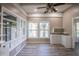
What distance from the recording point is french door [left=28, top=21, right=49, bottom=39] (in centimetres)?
871

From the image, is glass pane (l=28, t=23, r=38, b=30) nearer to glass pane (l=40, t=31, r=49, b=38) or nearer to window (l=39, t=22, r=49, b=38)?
window (l=39, t=22, r=49, b=38)

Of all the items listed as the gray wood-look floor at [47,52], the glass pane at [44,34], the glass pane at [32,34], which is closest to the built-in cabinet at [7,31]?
the gray wood-look floor at [47,52]

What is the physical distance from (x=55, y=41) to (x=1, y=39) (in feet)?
→ 18.3

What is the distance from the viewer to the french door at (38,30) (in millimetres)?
8711

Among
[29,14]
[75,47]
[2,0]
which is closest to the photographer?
[2,0]

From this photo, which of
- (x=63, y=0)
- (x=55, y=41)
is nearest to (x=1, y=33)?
(x=63, y=0)

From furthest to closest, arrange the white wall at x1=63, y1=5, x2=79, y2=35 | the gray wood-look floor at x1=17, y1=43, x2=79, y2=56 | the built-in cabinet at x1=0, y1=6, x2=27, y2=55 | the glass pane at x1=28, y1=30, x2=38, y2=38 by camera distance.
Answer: the glass pane at x1=28, y1=30, x2=38, y2=38, the white wall at x1=63, y1=5, x2=79, y2=35, the gray wood-look floor at x1=17, y1=43, x2=79, y2=56, the built-in cabinet at x1=0, y1=6, x2=27, y2=55

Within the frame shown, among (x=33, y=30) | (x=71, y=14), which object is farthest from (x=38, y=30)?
(x=71, y=14)

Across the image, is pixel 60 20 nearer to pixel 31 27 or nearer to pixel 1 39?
pixel 31 27

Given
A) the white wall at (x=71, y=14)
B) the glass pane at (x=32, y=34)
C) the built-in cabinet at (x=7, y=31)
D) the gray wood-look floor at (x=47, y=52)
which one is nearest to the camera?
the built-in cabinet at (x=7, y=31)

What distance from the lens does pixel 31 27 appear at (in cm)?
874

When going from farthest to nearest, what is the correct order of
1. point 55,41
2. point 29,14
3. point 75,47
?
1. point 29,14
2. point 55,41
3. point 75,47

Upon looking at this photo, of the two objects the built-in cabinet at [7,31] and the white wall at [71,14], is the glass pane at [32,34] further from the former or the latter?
the built-in cabinet at [7,31]

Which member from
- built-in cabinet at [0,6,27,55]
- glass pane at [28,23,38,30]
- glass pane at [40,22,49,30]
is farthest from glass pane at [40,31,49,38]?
built-in cabinet at [0,6,27,55]
